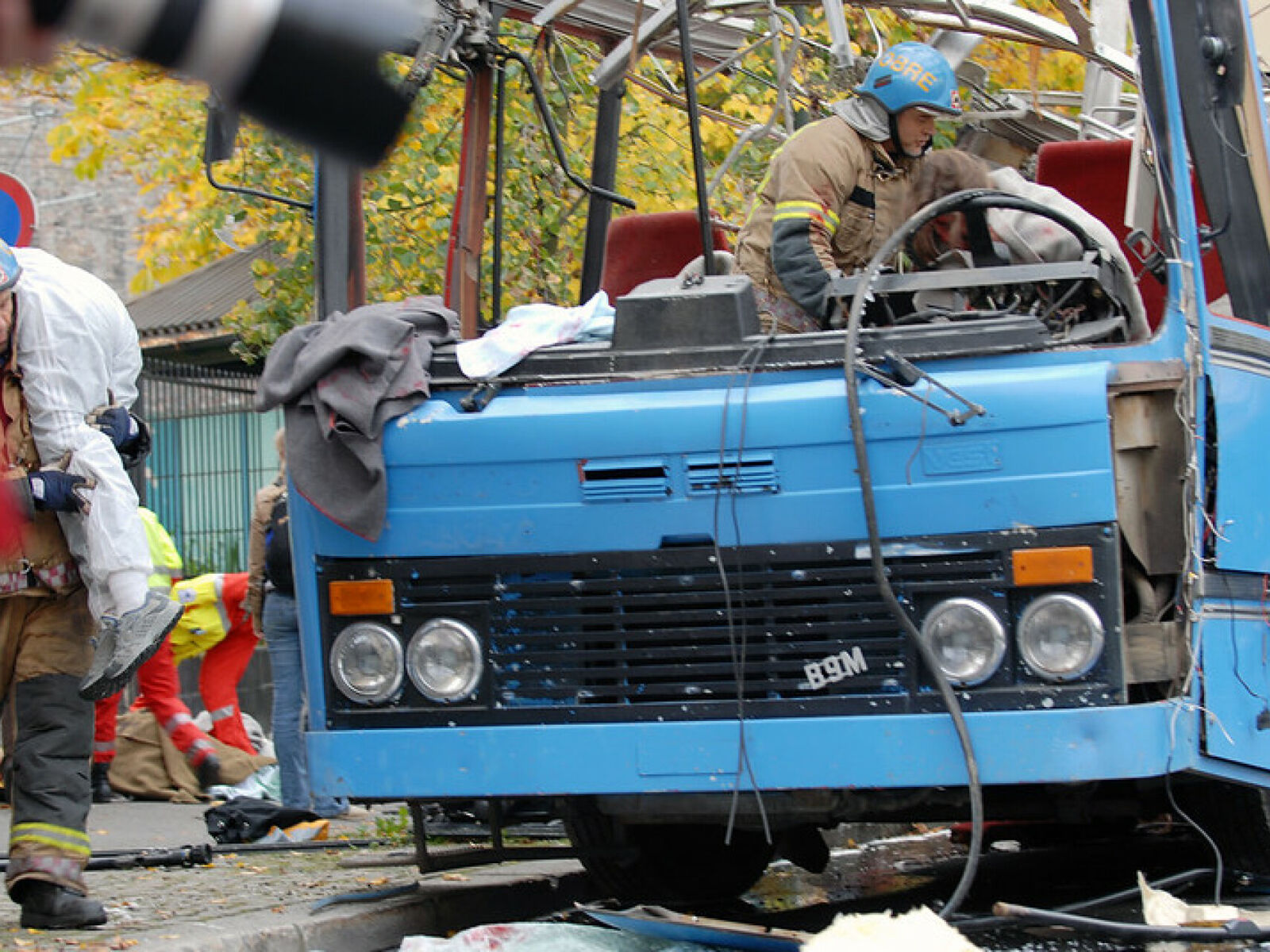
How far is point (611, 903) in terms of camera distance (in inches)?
228

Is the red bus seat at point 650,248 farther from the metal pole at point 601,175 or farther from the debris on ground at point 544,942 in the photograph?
the debris on ground at point 544,942

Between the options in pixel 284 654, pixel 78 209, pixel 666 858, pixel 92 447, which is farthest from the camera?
pixel 78 209

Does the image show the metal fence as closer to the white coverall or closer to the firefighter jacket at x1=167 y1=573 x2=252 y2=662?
the firefighter jacket at x1=167 y1=573 x2=252 y2=662

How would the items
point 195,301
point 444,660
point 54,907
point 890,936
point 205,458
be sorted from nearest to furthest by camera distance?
point 890,936, point 444,660, point 54,907, point 205,458, point 195,301

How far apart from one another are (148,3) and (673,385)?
3.40 meters

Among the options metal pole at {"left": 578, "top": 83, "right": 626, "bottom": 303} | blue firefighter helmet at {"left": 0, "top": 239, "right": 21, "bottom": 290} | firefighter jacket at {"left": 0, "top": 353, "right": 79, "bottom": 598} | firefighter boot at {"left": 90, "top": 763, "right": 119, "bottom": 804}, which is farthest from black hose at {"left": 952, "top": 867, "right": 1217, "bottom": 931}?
firefighter boot at {"left": 90, "top": 763, "right": 119, "bottom": 804}

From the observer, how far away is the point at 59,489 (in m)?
5.09

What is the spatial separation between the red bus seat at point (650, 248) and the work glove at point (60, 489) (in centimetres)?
191

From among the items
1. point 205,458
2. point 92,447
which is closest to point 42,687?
point 92,447

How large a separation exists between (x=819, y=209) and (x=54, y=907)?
9.38ft

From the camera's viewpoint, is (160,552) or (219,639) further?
(219,639)

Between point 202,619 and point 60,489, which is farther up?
point 60,489

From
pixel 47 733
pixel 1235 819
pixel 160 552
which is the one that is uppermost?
pixel 160 552

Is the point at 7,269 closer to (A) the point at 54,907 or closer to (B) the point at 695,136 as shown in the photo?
(A) the point at 54,907
